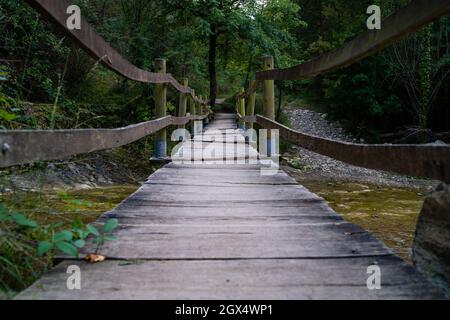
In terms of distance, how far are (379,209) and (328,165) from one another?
7.15 m

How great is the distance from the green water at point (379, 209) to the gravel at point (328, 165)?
1430 millimetres

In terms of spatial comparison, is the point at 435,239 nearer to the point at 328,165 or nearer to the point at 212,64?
the point at 328,165

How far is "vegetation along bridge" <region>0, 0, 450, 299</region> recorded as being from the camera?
1.40 m

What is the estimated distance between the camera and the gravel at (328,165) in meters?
12.2

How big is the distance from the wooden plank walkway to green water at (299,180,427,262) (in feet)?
6.98

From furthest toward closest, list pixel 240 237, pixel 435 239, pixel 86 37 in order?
1. pixel 86 37
2. pixel 240 237
3. pixel 435 239

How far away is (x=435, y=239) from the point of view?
1553mm

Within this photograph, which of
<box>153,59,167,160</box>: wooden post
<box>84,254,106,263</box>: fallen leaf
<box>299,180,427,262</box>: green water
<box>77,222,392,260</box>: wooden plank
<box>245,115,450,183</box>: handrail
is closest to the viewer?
<box>245,115,450,183</box>: handrail
